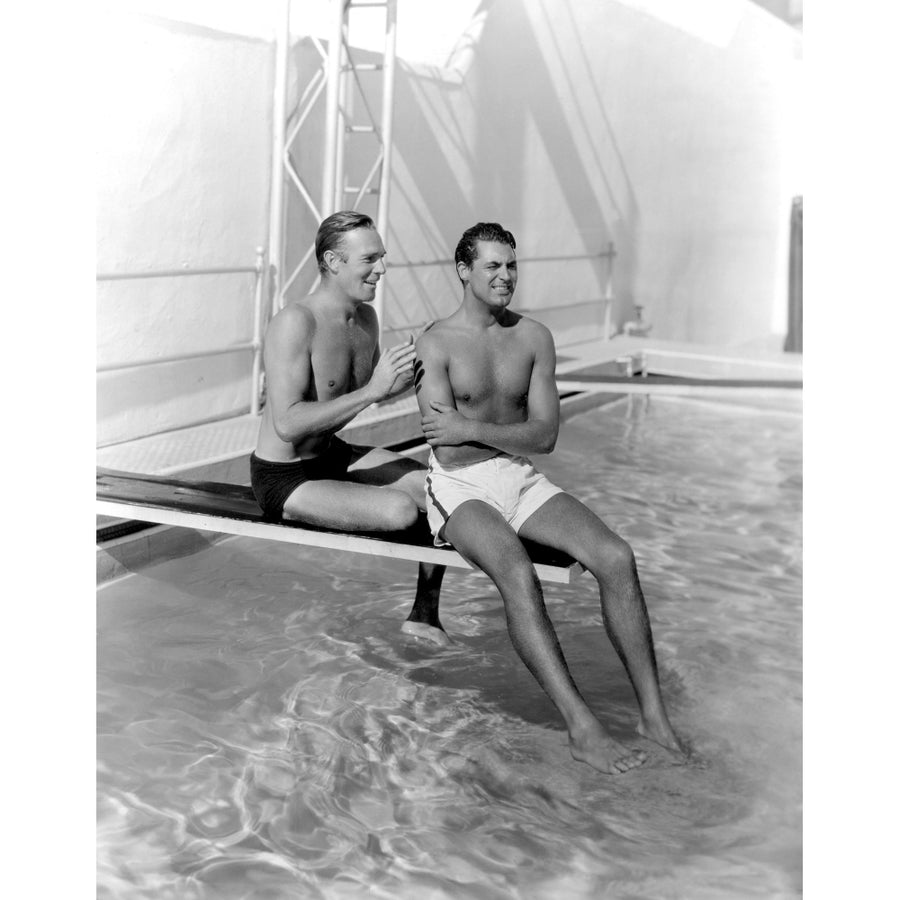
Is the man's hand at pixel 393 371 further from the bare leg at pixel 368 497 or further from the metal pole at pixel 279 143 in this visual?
the metal pole at pixel 279 143

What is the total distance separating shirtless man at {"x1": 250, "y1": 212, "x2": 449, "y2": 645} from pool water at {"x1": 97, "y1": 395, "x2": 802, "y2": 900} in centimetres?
57

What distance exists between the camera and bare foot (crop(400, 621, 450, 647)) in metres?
3.74

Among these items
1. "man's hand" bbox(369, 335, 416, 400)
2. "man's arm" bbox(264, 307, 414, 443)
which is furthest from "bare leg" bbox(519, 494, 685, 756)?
"man's arm" bbox(264, 307, 414, 443)

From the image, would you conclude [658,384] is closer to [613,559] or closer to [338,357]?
[338,357]

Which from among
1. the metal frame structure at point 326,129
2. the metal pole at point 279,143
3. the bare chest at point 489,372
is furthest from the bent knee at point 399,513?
the metal pole at point 279,143

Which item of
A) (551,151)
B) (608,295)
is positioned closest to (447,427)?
(551,151)

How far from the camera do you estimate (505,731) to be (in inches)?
125

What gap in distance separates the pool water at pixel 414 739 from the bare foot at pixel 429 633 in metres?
0.05

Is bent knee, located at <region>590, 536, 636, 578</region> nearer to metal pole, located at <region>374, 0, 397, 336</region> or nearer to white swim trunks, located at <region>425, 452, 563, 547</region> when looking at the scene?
white swim trunks, located at <region>425, 452, 563, 547</region>

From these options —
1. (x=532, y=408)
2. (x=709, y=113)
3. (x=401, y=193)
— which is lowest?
(x=532, y=408)

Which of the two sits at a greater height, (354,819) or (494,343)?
(494,343)
